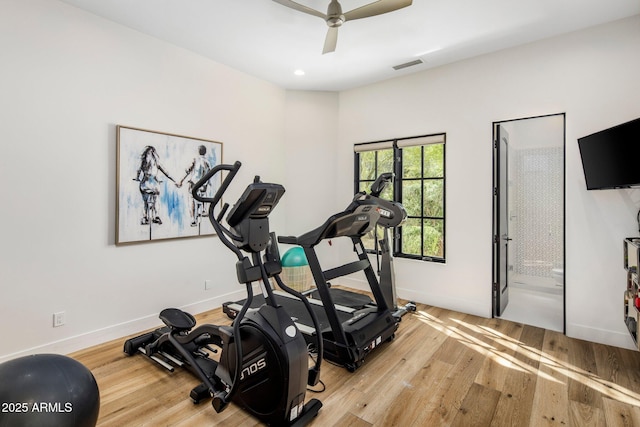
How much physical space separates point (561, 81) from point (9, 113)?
198 inches

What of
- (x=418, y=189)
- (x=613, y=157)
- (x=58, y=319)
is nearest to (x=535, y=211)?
(x=418, y=189)

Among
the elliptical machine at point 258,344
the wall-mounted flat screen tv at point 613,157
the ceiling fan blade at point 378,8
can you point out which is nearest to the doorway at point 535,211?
the wall-mounted flat screen tv at point 613,157

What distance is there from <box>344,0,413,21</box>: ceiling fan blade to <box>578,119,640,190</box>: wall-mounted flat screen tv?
192 cm

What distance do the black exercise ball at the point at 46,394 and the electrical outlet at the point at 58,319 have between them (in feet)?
5.75

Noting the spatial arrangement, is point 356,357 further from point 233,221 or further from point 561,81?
point 561,81

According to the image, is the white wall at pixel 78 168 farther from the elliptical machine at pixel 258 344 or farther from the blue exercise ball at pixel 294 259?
the elliptical machine at pixel 258 344

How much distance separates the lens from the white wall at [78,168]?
2529 mm

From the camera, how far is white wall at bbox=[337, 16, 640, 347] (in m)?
2.98

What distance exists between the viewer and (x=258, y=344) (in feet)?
6.12

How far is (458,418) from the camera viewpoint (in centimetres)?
198

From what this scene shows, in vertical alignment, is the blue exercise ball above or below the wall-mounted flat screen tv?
below

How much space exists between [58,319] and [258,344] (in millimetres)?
2119

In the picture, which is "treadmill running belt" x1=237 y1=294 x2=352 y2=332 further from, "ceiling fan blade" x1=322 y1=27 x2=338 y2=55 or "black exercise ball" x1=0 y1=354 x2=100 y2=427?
"ceiling fan blade" x1=322 y1=27 x2=338 y2=55

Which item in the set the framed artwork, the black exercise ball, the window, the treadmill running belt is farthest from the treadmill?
the framed artwork
